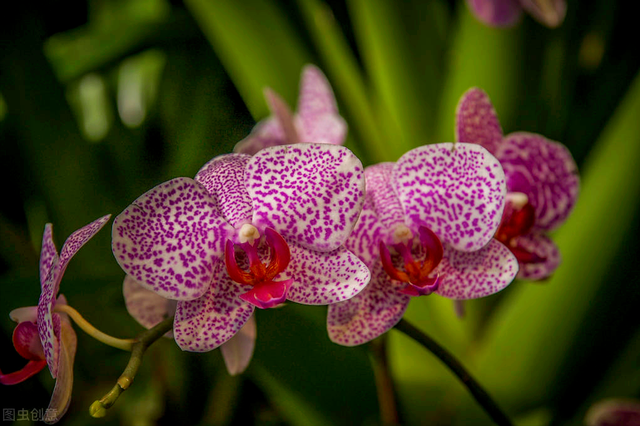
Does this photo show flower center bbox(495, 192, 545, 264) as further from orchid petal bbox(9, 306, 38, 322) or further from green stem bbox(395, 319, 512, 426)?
orchid petal bbox(9, 306, 38, 322)

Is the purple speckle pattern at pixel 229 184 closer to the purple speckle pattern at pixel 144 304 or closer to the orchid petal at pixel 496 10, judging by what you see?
the purple speckle pattern at pixel 144 304

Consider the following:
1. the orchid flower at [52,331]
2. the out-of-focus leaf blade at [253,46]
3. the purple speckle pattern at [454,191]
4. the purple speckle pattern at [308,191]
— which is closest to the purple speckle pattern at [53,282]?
the orchid flower at [52,331]

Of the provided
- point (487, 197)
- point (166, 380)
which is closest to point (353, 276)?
point (487, 197)

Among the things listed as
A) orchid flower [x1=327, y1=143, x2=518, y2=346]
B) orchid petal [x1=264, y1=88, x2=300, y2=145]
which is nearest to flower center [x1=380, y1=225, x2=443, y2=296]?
orchid flower [x1=327, y1=143, x2=518, y2=346]

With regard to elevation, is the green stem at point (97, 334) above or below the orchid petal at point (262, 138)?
below

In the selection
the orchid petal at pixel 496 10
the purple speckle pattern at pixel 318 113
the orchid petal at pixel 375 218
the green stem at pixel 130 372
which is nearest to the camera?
the green stem at pixel 130 372

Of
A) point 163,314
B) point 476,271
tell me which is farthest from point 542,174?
point 163,314
